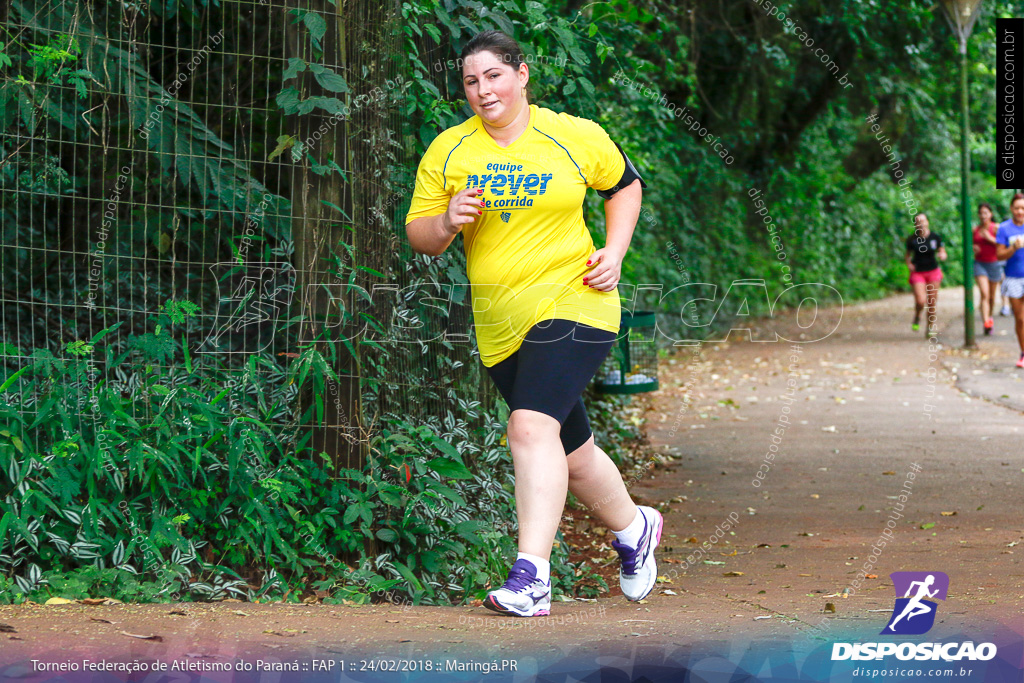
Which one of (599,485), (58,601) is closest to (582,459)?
(599,485)

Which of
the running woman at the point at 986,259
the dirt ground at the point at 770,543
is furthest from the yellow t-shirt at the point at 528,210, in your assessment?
the running woman at the point at 986,259

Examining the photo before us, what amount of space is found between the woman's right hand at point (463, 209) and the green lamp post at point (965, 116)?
10432 millimetres

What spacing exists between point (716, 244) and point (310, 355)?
13.4 meters

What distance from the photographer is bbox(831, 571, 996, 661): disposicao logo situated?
11.1ft

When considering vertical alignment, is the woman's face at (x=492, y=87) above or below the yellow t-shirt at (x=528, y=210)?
above

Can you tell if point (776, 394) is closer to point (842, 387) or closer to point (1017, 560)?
point (842, 387)

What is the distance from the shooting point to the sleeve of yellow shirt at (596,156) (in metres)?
3.70

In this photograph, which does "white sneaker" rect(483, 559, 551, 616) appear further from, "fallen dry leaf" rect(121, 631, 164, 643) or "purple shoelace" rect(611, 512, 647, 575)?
"fallen dry leaf" rect(121, 631, 164, 643)

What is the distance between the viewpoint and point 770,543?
594cm

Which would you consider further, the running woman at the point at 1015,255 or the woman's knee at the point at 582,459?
the running woman at the point at 1015,255

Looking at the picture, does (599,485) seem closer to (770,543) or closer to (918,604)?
(918,604)

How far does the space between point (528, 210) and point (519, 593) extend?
1.28 meters

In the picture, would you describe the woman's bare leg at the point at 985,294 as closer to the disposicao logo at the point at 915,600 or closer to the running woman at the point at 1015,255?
the running woman at the point at 1015,255

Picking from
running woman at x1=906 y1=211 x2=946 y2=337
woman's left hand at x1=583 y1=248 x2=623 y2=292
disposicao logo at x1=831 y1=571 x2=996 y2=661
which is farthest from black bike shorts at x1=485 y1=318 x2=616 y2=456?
running woman at x1=906 y1=211 x2=946 y2=337
